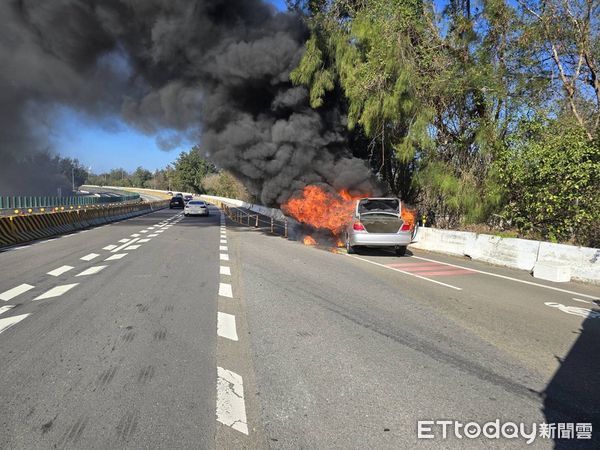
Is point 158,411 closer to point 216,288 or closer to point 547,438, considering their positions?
point 547,438

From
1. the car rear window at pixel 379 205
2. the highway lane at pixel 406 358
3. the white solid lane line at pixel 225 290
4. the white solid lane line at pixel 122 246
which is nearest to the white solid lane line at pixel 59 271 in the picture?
the white solid lane line at pixel 122 246

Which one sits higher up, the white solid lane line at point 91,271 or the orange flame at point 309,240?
the orange flame at point 309,240

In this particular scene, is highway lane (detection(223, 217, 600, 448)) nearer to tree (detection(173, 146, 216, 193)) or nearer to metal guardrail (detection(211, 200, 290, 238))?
metal guardrail (detection(211, 200, 290, 238))

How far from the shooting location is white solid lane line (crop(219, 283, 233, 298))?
6.68m

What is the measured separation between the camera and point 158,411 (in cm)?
305

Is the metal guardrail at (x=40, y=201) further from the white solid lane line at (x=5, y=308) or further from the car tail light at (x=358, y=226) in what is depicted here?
the white solid lane line at (x=5, y=308)

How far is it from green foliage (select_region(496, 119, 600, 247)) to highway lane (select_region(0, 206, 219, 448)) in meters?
8.84

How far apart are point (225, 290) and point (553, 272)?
6797mm

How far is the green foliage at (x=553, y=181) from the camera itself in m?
10.4

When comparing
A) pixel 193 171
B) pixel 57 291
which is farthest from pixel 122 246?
pixel 193 171

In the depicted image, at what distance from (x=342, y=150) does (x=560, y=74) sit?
7835 millimetres

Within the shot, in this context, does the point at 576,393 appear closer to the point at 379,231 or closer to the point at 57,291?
the point at 57,291

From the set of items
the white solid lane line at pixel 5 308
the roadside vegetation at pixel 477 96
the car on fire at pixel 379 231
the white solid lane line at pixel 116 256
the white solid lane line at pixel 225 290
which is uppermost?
the roadside vegetation at pixel 477 96

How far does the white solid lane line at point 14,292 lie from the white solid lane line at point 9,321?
3.74 feet
